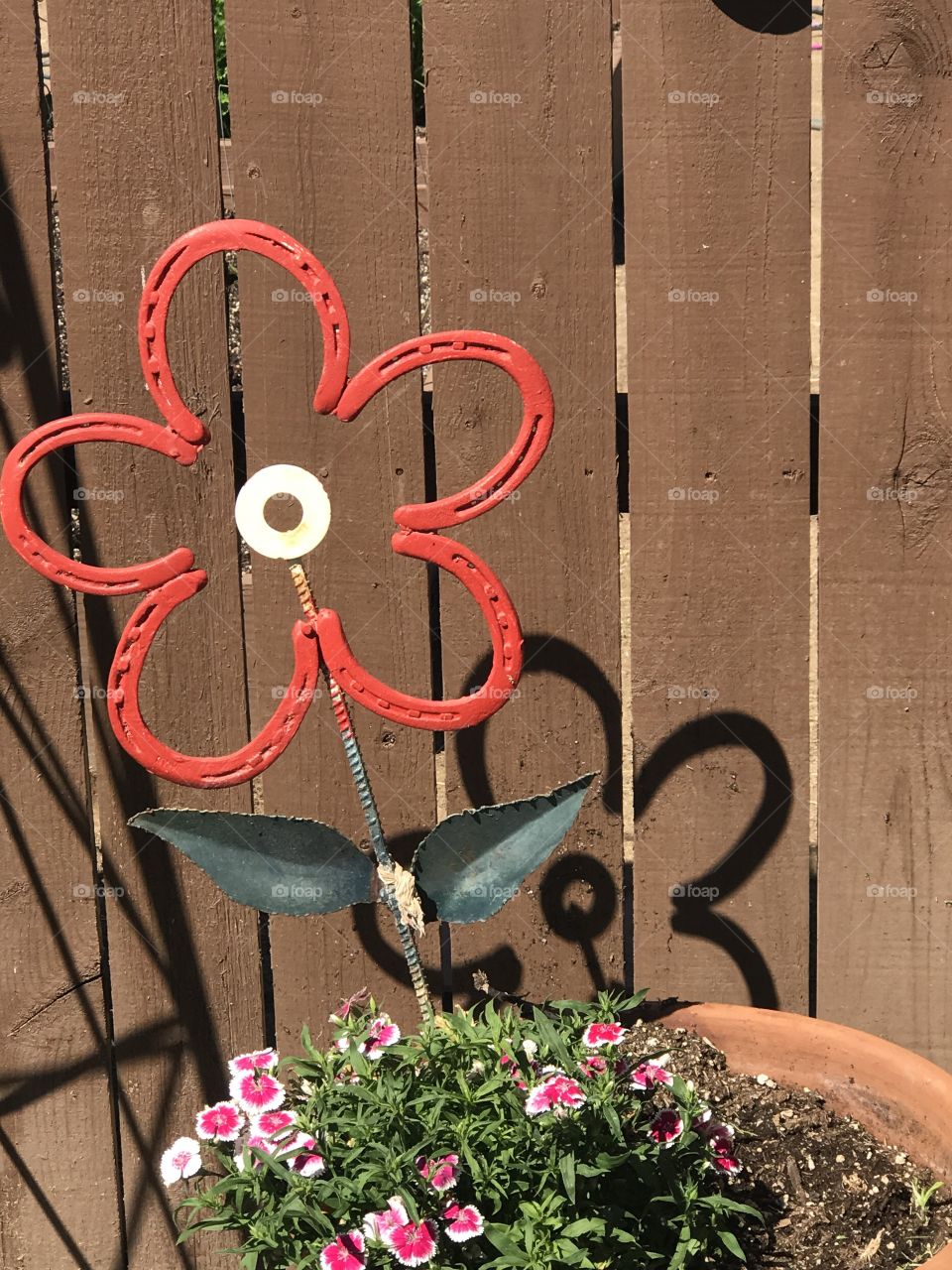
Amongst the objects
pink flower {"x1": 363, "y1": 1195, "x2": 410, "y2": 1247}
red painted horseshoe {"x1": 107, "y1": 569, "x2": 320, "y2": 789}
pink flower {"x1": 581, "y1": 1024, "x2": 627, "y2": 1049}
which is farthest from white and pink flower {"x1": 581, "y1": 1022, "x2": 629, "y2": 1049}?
red painted horseshoe {"x1": 107, "y1": 569, "x2": 320, "y2": 789}

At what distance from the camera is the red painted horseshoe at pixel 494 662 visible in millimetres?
1745

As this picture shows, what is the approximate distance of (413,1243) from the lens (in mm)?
1421

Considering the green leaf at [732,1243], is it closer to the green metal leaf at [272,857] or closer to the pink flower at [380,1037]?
the pink flower at [380,1037]

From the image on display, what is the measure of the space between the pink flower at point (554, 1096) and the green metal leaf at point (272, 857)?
41 cm

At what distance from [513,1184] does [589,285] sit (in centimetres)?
125

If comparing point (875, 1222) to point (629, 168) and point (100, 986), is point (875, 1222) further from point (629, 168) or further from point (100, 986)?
point (629, 168)

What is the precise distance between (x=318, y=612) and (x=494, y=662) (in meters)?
0.25

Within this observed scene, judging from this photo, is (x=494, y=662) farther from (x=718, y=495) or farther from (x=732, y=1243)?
(x=732, y=1243)

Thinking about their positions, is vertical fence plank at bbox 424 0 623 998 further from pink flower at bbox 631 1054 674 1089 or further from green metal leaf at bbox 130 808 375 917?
pink flower at bbox 631 1054 674 1089

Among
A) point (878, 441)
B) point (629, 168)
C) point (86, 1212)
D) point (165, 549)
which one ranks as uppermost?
point (629, 168)

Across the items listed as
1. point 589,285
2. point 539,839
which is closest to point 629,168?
point 589,285

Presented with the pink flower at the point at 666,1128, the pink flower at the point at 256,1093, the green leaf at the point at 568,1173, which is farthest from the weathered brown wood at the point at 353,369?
the green leaf at the point at 568,1173

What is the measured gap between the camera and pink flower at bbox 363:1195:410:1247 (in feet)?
4.73

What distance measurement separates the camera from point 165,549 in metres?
2.02
